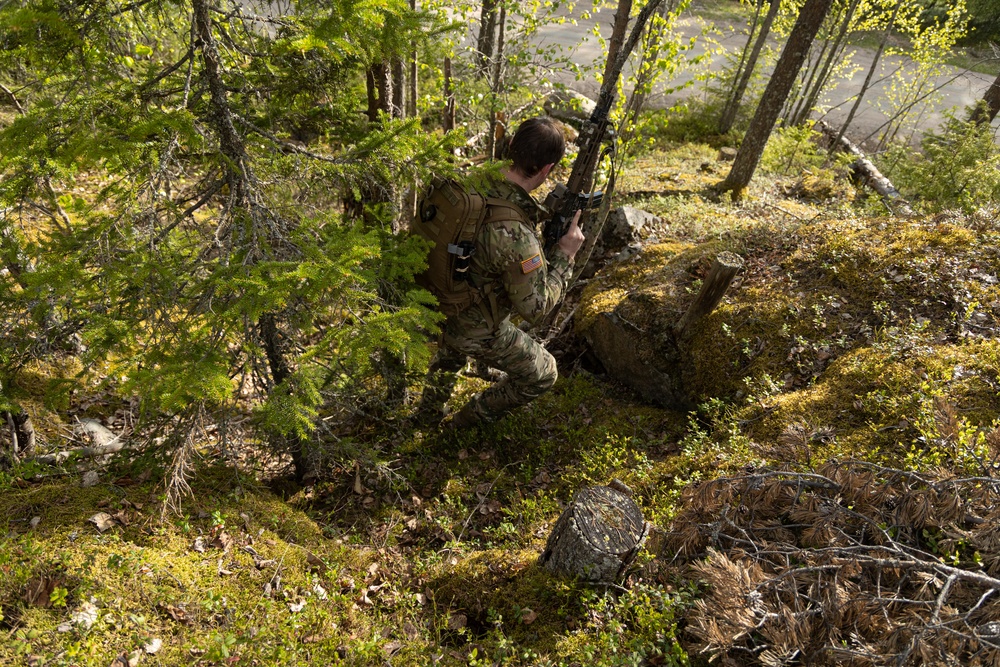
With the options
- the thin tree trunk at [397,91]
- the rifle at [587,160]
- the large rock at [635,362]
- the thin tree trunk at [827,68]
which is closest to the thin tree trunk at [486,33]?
the thin tree trunk at [397,91]

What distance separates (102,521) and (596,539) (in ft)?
10.4

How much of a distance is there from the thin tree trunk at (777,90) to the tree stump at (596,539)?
27.9ft

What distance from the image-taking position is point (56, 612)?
250cm

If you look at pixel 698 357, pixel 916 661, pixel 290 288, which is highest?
pixel 290 288

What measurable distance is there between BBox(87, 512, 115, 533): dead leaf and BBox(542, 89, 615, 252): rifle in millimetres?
3907

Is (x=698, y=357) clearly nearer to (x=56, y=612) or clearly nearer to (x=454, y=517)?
(x=454, y=517)

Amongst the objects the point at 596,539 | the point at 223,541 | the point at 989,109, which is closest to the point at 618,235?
the point at 596,539

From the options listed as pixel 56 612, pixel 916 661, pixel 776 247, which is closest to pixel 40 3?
pixel 56 612

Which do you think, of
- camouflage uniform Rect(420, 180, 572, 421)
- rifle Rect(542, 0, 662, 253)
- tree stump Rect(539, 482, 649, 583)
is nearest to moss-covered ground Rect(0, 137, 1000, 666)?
tree stump Rect(539, 482, 649, 583)

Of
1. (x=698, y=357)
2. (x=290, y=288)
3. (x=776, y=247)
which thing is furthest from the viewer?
(x=776, y=247)

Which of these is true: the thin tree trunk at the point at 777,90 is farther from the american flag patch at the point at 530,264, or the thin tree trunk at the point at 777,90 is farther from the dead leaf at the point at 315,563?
the dead leaf at the point at 315,563

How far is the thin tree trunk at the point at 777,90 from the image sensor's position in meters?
8.33

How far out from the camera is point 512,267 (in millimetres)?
4156

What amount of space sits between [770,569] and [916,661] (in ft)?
Answer: 2.67
